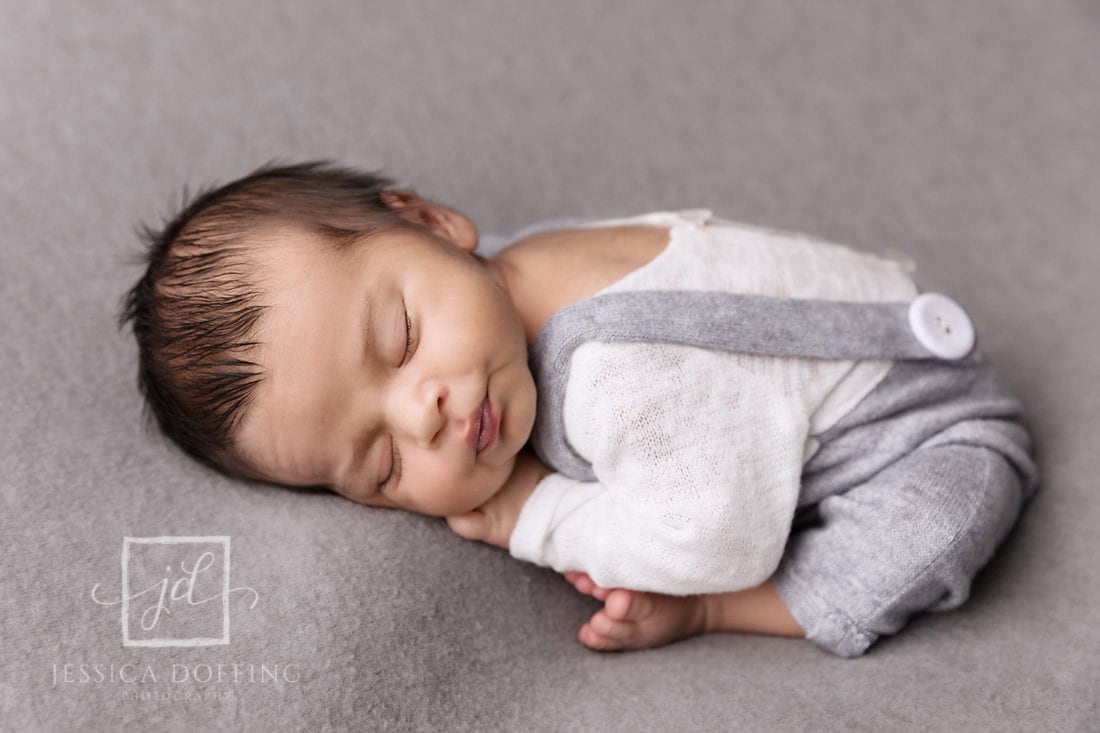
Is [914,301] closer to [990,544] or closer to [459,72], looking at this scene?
[990,544]

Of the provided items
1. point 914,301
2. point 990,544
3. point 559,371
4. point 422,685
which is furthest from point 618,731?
point 914,301

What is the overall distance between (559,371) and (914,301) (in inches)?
19.2

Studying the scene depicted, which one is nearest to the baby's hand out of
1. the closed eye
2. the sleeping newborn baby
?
the sleeping newborn baby

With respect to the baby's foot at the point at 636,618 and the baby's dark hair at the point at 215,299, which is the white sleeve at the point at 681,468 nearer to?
the baby's foot at the point at 636,618

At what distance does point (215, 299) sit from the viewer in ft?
3.78

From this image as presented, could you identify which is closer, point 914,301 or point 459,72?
point 914,301

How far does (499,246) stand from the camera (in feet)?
5.03

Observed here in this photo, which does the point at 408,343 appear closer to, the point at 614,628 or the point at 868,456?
the point at 614,628

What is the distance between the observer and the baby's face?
1.14m

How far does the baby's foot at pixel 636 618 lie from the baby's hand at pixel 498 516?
107mm

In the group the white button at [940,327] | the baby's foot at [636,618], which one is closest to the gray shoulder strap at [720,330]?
the white button at [940,327]

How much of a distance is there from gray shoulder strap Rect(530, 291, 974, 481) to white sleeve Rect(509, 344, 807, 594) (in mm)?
22

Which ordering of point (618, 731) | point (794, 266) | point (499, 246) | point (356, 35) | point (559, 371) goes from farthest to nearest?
point (356, 35) → point (499, 246) → point (794, 266) → point (559, 371) → point (618, 731)

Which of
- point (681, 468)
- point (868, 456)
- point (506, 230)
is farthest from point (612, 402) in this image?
point (506, 230)
